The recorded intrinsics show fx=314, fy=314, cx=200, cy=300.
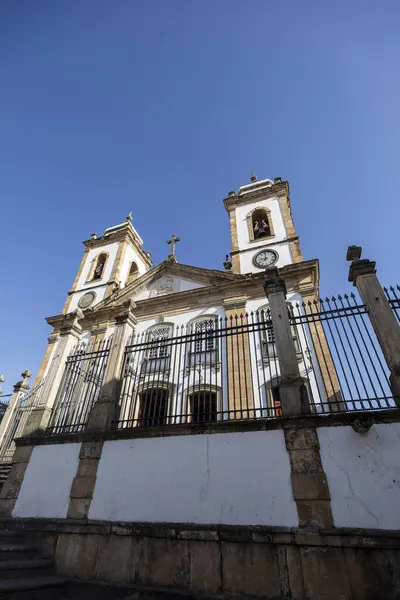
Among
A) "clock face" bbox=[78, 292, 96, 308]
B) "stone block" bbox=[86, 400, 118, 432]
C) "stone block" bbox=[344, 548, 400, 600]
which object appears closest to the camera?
"stone block" bbox=[344, 548, 400, 600]

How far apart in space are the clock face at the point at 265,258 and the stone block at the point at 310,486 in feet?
39.2

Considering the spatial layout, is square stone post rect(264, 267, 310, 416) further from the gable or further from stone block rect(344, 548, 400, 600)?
the gable

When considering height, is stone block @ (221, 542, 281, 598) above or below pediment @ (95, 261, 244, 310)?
below

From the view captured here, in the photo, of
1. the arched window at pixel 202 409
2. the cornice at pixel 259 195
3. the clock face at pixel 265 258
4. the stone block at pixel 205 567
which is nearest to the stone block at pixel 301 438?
the arched window at pixel 202 409

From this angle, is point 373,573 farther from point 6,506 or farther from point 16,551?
point 6,506

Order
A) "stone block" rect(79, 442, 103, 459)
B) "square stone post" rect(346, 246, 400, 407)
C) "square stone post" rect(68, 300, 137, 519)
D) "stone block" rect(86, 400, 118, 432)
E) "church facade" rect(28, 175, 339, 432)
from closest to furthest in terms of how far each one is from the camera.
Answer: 1. "square stone post" rect(346, 246, 400, 407)
2. "square stone post" rect(68, 300, 137, 519)
3. "stone block" rect(79, 442, 103, 459)
4. "stone block" rect(86, 400, 118, 432)
5. "church facade" rect(28, 175, 339, 432)

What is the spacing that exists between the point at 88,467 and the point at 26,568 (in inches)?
60.5

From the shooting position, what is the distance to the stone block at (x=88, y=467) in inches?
226

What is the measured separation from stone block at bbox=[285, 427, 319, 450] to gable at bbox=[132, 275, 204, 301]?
38.9 feet

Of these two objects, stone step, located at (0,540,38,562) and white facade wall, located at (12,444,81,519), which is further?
white facade wall, located at (12,444,81,519)

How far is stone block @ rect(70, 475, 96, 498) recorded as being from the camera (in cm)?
555

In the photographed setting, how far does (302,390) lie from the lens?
17.3 feet

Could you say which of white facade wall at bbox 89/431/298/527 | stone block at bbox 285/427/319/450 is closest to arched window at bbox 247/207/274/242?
stone block at bbox 285/427/319/450

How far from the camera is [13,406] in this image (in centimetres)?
1273
